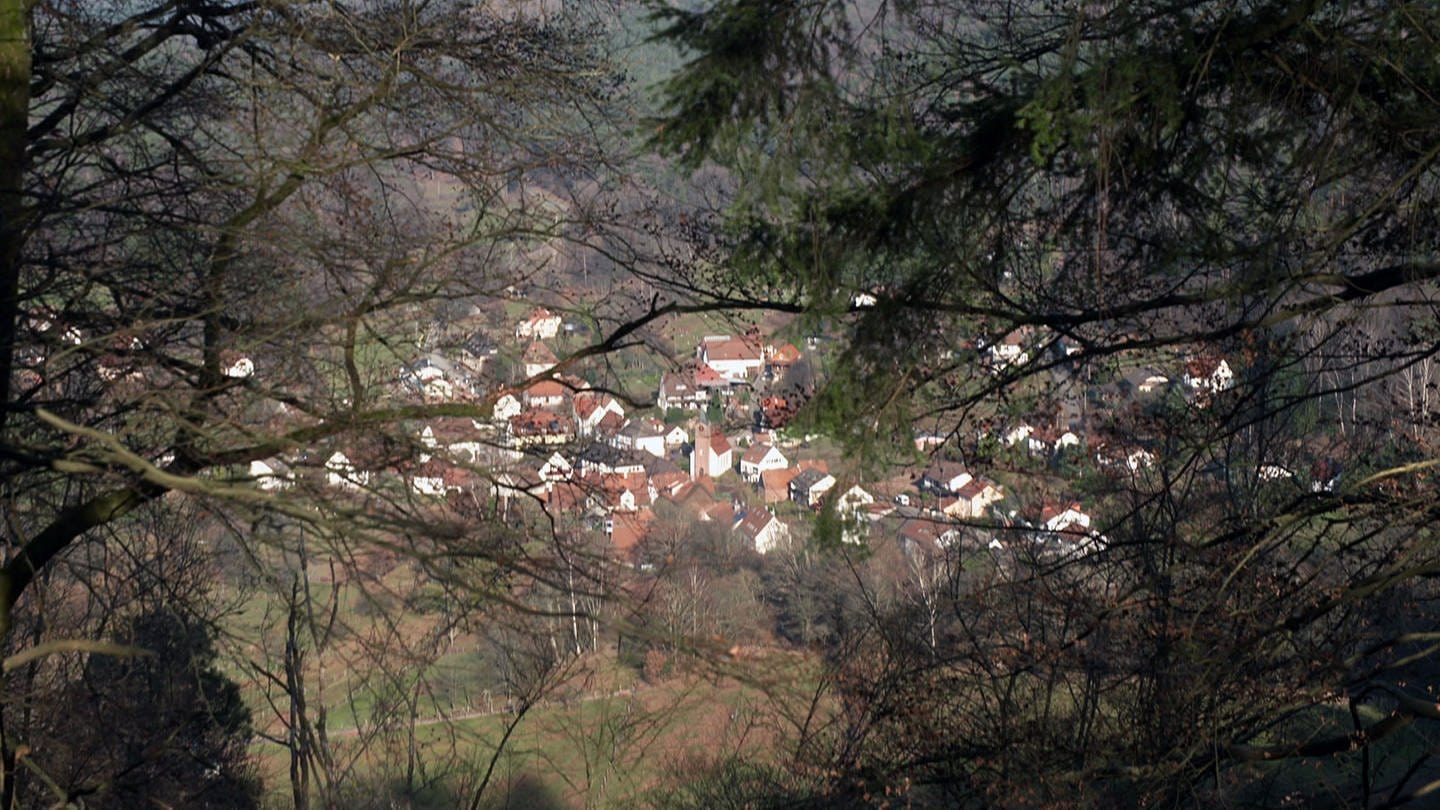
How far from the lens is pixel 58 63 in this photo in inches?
194

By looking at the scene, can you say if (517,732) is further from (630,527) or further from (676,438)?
(630,527)

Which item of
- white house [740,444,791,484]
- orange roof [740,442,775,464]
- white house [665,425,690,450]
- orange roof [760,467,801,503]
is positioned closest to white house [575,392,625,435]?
orange roof [760,467,801,503]

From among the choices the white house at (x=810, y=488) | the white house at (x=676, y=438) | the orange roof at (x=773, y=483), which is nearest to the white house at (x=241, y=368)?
the white house at (x=810, y=488)

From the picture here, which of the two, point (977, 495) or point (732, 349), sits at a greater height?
point (732, 349)

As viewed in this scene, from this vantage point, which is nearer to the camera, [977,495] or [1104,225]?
[1104,225]

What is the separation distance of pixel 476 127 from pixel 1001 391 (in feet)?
8.62

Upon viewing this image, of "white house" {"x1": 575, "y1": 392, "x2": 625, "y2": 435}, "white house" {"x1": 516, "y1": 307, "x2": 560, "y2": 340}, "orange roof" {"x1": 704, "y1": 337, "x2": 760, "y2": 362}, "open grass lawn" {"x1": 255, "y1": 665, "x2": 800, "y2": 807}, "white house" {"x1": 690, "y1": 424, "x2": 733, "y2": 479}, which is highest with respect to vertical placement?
"white house" {"x1": 690, "y1": 424, "x2": 733, "y2": 479}

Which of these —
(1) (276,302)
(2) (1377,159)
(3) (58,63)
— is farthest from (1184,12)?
(3) (58,63)

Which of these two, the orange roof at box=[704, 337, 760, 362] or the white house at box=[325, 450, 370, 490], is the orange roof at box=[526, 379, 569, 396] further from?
the white house at box=[325, 450, 370, 490]

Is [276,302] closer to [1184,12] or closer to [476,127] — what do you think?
[476,127]

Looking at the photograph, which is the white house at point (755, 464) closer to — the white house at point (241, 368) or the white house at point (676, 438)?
the white house at point (676, 438)

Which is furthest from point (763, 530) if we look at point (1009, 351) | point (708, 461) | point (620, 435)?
point (1009, 351)

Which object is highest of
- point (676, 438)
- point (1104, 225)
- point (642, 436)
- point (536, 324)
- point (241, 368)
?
point (676, 438)

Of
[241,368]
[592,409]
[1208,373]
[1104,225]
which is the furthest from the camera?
[1208,373]
